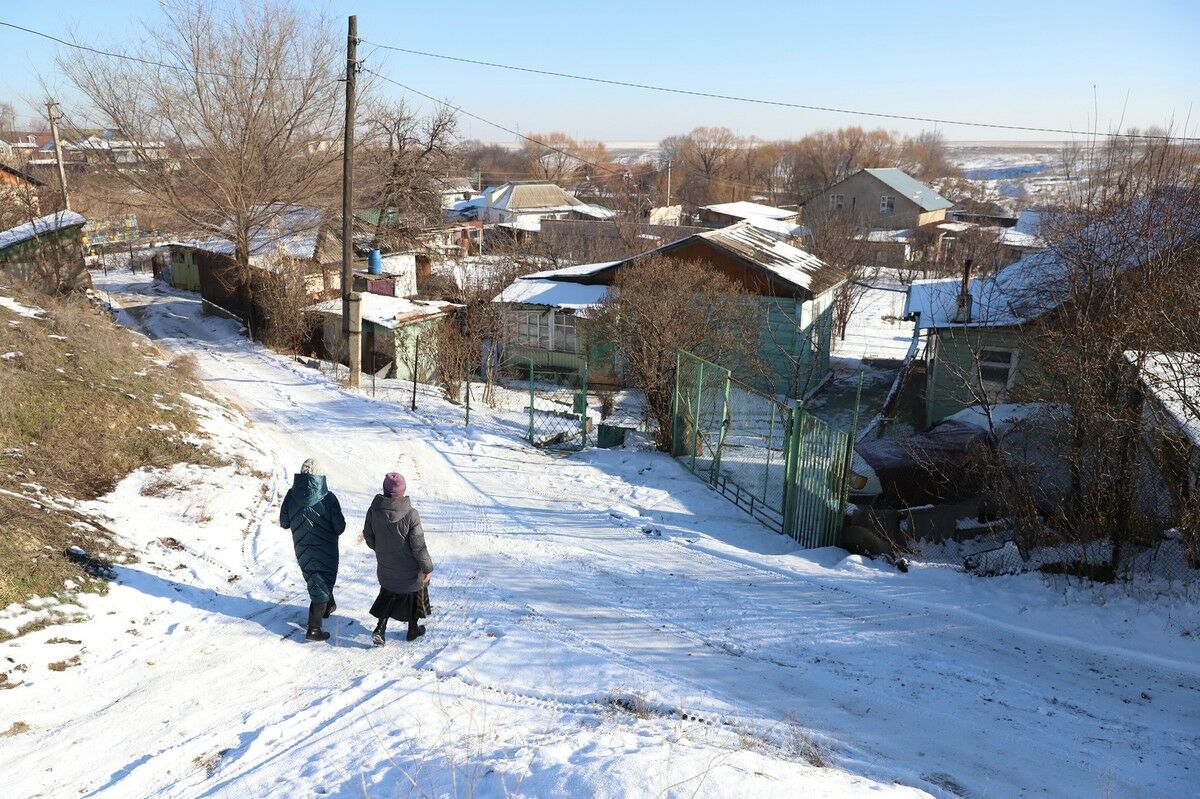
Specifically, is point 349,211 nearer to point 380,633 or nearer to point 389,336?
point 389,336

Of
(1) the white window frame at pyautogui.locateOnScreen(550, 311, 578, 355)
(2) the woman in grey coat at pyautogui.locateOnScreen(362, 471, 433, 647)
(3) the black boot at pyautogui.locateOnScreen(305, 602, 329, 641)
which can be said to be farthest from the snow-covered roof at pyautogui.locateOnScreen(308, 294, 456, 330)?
(2) the woman in grey coat at pyautogui.locateOnScreen(362, 471, 433, 647)

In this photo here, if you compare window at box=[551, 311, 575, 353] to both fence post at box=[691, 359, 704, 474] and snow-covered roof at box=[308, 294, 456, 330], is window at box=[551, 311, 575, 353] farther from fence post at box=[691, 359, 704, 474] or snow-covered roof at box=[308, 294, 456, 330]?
fence post at box=[691, 359, 704, 474]

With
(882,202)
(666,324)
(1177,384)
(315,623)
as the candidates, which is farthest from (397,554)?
(882,202)

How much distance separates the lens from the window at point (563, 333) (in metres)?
19.5

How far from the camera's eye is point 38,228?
17656mm

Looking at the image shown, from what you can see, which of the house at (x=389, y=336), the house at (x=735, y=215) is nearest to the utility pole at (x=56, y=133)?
the house at (x=389, y=336)

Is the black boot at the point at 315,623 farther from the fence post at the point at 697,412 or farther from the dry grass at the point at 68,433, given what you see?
the fence post at the point at 697,412

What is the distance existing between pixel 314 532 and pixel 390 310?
44.0 ft

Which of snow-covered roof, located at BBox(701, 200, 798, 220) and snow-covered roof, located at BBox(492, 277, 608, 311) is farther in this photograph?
snow-covered roof, located at BBox(701, 200, 798, 220)

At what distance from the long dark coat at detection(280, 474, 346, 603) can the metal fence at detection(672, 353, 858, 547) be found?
5127 millimetres

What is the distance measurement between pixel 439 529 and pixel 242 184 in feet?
51.8

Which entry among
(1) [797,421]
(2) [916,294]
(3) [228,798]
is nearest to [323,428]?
(1) [797,421]

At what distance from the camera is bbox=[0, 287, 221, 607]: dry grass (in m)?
5.82

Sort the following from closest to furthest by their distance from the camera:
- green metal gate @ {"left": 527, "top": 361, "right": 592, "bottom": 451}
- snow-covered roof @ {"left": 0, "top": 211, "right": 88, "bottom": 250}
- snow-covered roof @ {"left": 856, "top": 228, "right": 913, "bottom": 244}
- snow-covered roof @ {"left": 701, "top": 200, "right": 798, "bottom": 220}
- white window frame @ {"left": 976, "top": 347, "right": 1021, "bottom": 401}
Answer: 1. green metal gate @ {"left": 527, "top": 361, "right": 592, "bottom": 451}
2. white window frame @ {"left": 976, "top": 347, "right": 1021, "bottom": 401}
3. snow-covered roof @ {"left": 0, "top": 211, "right": 88, "bottom": 250}
4. snow-covered roof @ {"left": 856, "top": 228, "right": 913, "bottom": 244}
5. snow-covered roof @ {"left": 701, "top": 200, "right": 798, "bottom": 220}
